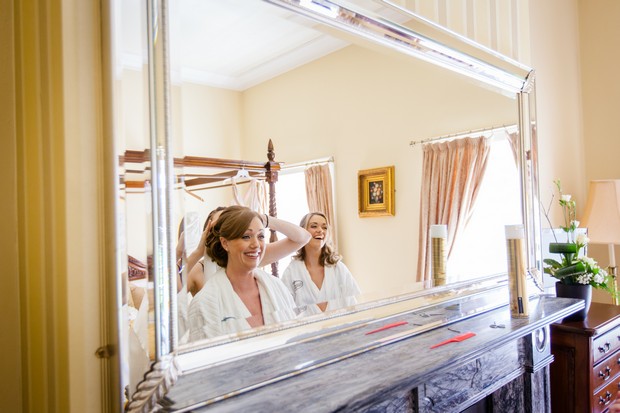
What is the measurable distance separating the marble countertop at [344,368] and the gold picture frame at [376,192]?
35cm

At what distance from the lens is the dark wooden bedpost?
3.55 ft

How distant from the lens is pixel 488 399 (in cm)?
155

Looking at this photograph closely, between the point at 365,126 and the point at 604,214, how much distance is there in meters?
1.91

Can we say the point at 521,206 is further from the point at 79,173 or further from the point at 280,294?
the point at 79,173

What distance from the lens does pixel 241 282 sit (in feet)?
3.42

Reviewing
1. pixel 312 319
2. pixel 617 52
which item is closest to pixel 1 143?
pixel 312 319

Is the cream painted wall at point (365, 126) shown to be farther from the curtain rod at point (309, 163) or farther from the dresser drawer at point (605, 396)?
the dresser drawer at point (605, 396)

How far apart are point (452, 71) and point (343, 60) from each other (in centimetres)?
61

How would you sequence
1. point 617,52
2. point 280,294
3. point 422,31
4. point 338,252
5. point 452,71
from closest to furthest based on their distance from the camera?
point 280,294
point 338,252
point 422,31
point 452,71
point 617,52

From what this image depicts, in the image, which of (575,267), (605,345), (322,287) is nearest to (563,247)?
(575,267)

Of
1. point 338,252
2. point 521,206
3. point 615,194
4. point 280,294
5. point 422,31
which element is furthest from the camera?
point 615,194

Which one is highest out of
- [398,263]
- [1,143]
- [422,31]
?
[422,31]

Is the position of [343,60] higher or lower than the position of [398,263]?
higher

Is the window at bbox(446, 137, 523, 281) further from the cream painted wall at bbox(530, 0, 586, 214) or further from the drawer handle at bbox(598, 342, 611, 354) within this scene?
the cream painted wall at bbox(530, 0, 586, 214)
